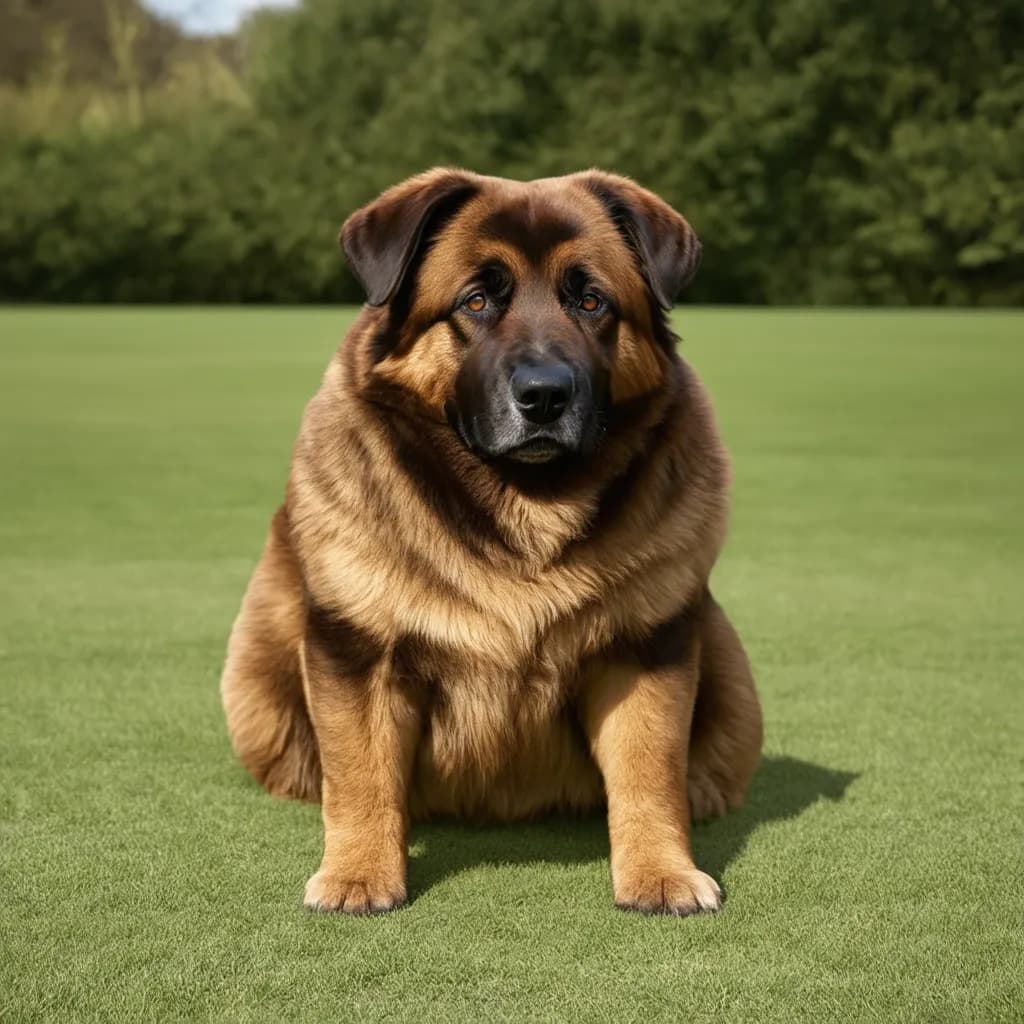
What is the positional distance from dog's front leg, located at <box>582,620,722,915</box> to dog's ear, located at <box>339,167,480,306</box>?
1.00 metres

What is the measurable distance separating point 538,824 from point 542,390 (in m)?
1.26

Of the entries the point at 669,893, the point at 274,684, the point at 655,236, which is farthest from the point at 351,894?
the point at 655,236

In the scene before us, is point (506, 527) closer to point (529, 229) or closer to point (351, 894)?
point (529, 229)

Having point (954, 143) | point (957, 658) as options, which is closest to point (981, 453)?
point (957, 658)

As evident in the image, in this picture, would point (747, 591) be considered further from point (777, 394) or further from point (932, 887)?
point (777, 394)

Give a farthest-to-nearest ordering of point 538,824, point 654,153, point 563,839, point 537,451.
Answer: point 654,153
point 538,824
point 563,839
point 537,451

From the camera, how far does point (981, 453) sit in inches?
459

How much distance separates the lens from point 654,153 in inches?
1516

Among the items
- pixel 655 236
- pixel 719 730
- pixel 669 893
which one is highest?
pixel 655 236

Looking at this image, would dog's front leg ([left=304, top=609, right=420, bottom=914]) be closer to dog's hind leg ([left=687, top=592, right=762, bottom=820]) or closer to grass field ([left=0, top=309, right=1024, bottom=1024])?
grass field ([left=0, top=309, right=1024, bottom=1024])

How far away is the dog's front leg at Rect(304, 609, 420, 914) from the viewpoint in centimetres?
323

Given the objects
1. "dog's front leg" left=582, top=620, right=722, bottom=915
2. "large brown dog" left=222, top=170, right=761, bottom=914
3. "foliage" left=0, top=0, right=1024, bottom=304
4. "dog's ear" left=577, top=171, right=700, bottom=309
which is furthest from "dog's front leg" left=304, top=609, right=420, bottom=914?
"foliage" left=0, top=0, right=1024, bottom=304

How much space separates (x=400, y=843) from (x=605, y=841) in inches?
24.6

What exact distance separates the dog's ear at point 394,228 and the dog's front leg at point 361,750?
77cm
